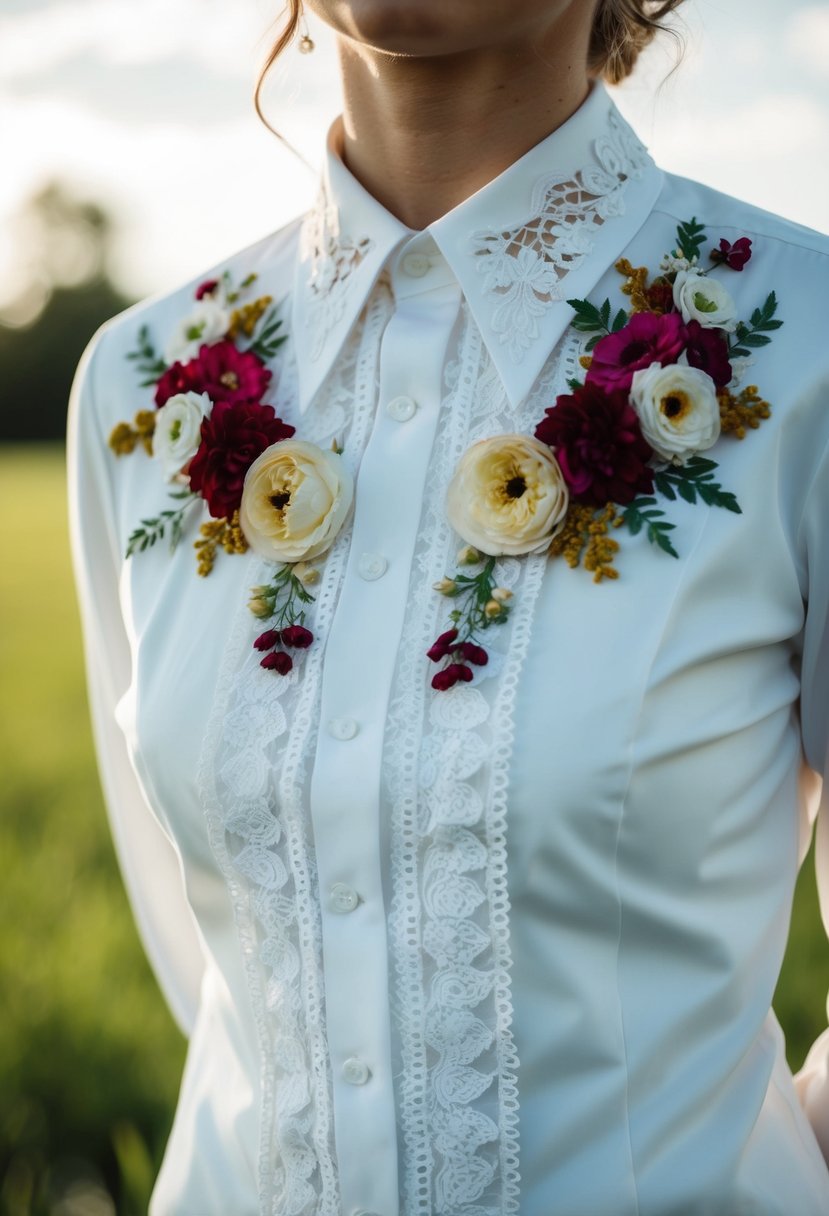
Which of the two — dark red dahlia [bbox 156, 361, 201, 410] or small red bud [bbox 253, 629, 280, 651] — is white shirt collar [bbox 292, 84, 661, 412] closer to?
dark red dahlia [bbox 156, 361, 201, 410]

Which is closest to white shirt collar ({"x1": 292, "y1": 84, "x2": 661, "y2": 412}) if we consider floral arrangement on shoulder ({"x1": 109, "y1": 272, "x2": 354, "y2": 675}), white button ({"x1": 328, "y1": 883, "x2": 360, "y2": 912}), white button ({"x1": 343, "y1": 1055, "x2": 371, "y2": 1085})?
floral arrangement on shoulder ({"x1": 109, "y1": 272, "x2": 354, "y2": 675})

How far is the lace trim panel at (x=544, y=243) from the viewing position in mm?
1511

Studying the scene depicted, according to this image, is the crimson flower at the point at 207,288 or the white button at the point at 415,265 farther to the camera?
the crimson flower at the point at 207,288

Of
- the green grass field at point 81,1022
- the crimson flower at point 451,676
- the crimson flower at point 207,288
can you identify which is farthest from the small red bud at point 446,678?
the green grass field at point 81,1022

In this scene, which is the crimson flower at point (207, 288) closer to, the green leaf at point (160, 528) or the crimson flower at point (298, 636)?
the green leaf at point (160, 528)

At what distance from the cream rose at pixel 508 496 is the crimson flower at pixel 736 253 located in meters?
0.35

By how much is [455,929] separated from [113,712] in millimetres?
907

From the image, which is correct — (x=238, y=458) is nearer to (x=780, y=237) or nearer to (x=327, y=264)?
(x=327, y=264)

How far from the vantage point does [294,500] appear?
1.48 meters

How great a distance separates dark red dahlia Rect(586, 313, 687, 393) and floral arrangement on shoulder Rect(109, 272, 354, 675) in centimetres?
35

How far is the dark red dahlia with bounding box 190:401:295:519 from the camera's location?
1.60 metres

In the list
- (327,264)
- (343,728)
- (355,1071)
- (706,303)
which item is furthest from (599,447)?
(355,1071)

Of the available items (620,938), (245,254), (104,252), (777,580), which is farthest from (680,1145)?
(104,252)

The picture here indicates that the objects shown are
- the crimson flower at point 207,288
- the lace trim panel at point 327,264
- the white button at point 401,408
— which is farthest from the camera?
the crimson flower at point 207,288
